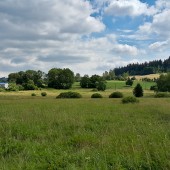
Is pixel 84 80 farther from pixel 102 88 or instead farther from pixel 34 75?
pixel 34 75

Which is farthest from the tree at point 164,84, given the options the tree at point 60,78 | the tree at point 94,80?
the tree at point 60,78

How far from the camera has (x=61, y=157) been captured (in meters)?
7.19

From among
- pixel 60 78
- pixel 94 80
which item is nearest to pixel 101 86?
pixel 94 80

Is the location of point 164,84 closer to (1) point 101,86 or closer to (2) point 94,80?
(1) point 101,86

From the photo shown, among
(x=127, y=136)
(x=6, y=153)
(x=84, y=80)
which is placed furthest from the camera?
(x=84, y=80)

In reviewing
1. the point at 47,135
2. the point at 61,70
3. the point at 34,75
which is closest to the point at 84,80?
the point at 61,70

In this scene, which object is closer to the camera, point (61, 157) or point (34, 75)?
point (61, 157)

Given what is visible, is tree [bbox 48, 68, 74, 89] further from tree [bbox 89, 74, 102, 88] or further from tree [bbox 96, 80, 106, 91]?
tree [bbox 96, 80, 106, 91]

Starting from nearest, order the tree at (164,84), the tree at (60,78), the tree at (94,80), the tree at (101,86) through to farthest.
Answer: the tree at (164,84), the tree at (101,86), the tree at (94,80), the tree at (60,78)

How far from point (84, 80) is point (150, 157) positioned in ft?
453

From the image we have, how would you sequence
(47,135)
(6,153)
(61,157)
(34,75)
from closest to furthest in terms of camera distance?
1. (61,157)
2. (6,153)
3. (47,135)
4. (34,75)

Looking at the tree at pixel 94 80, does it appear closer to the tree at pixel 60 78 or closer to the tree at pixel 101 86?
the tree at pixel 101 86

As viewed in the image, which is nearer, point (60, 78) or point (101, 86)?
point (101, 86)

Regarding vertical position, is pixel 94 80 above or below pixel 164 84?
above
